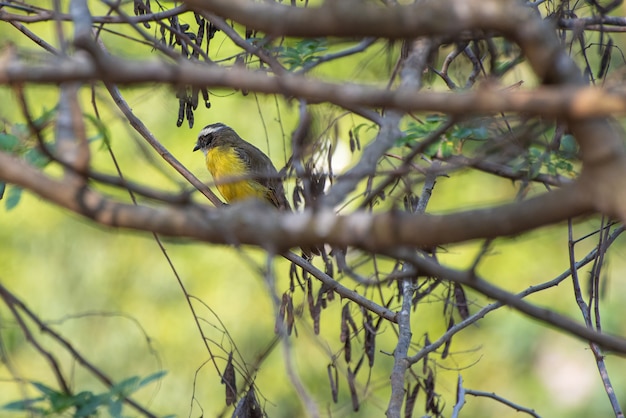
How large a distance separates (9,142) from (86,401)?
62cm

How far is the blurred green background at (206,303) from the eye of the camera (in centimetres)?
566

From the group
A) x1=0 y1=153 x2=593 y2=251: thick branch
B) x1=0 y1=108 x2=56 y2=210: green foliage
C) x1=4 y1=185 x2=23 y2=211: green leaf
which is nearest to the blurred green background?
x1=0 y1=108 x2=56 y2=210: green foliage

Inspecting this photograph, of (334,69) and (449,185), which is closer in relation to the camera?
(334,69)

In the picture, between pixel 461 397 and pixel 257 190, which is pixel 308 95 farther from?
pixel 257 190

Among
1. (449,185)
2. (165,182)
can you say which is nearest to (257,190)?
(165,182)

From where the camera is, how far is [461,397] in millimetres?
2682

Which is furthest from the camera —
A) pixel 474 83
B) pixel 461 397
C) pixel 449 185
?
pixel 449 185

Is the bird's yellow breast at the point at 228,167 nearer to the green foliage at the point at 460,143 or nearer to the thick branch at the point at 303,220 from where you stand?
the green foliage at the point at 460,143

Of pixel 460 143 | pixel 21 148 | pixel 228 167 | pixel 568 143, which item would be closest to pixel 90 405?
pixel 21 148

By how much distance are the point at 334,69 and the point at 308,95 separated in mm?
4557

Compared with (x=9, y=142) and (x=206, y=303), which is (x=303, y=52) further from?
(x=206, y=303)

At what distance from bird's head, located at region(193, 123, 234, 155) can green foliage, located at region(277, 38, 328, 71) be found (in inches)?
107

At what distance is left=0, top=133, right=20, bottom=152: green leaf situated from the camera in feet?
6.43

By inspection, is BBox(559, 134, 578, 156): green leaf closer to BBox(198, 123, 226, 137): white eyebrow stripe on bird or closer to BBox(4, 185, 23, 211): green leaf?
BBox(4, 185, 23, 211): green leaf
